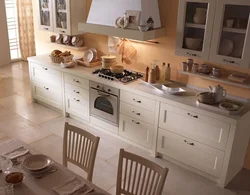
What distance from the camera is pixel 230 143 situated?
2.93 meters

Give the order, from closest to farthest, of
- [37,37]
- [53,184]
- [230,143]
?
[53,184]
[230,143]
[37,37]

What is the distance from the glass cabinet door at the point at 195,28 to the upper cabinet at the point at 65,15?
1.79 metres

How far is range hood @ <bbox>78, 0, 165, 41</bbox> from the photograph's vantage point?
3.50 meters

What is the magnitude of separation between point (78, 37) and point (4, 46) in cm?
325

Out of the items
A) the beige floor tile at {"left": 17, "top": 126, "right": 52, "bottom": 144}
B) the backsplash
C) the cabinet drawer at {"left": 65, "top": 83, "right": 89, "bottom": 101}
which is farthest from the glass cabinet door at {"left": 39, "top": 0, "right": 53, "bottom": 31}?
the beige floor tile at {"left": 17, "top": 126, "right": 52, "bottom": 144}

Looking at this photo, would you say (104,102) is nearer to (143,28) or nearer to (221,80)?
(143,28)

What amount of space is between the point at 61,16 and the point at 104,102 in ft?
5.08

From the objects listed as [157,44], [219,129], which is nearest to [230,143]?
[219,129]

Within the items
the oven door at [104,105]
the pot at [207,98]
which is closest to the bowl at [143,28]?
Answer: the oven door at [104,105]

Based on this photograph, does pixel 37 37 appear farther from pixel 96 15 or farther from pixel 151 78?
pixel 151 78

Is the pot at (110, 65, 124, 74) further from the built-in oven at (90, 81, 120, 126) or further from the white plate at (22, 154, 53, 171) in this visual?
the white plate at (22, 154, 53, 171)

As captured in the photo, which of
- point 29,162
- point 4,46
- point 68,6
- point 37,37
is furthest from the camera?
point 4,46

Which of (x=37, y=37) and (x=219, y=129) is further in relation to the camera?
(x=37, y=37)

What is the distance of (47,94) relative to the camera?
475 centimetres
